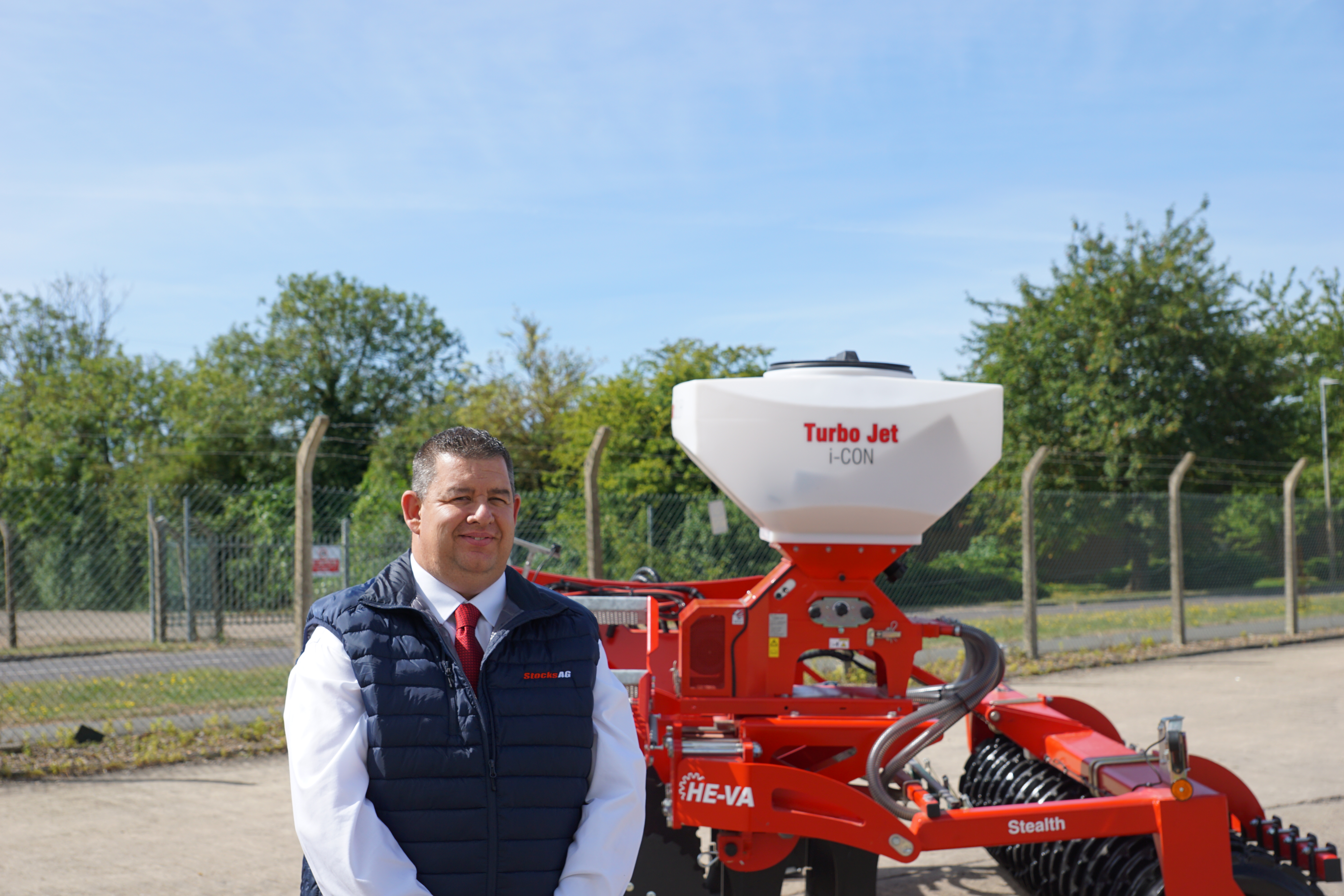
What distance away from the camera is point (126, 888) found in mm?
4766

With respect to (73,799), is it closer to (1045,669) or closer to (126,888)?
(126,888)

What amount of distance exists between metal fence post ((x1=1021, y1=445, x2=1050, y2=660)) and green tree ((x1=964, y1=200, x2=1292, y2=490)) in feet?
44.5

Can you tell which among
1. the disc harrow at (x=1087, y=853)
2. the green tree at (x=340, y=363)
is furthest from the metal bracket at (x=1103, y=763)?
the green tree at (x=340, y=363)

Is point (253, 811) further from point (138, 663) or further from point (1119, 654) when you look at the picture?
point (1119, 654)

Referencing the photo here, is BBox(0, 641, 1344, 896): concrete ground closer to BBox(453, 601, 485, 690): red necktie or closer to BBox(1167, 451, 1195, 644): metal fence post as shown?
BBox(1167, 451, 1195, 644): metal fence post

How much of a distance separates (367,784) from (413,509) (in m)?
0.57

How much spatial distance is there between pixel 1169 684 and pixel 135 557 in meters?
9.64

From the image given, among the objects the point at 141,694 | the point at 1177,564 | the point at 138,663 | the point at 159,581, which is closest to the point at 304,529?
the point at 138,663

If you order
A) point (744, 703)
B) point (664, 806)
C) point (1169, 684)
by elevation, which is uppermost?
point (744, 703)

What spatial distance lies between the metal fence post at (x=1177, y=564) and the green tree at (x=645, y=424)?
604 cm

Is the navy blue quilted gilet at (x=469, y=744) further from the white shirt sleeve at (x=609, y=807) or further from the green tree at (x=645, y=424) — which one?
the green tree at (x=645, y=424)

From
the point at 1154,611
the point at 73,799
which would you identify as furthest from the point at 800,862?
the point at 1154,611

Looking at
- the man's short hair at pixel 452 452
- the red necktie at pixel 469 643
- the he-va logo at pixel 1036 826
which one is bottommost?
the he-va logo at pixel 1036 826

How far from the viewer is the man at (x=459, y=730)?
1.99m
